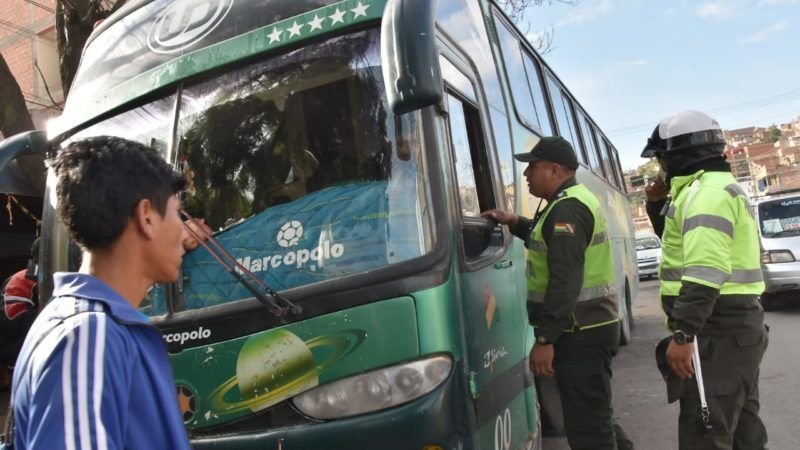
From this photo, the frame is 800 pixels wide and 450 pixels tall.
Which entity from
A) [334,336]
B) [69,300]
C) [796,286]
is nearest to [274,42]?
[334,336]

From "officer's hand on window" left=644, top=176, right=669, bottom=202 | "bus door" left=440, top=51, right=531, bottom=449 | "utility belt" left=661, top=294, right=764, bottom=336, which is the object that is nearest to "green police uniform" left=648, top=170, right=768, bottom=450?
"utility belt" left=661, top=294, right=764, bottom=336

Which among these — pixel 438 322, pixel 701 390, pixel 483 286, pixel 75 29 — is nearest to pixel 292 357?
pixel 438 322

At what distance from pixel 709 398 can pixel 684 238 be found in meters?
0.79

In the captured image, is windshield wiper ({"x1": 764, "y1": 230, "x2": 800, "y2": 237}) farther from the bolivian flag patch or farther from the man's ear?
the man's ear

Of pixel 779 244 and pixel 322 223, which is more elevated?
pixel 322 223

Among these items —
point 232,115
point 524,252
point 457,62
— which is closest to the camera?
point 232,115

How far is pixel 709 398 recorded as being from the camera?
291cm

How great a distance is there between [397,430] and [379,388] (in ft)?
0.55

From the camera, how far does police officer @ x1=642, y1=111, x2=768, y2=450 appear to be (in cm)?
277

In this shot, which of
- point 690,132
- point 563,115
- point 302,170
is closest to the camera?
point 302,170

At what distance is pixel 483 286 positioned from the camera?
2.86 meters

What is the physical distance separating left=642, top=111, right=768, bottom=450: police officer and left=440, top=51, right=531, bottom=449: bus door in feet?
2.61

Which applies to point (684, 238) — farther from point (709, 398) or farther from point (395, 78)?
point (395, 78)

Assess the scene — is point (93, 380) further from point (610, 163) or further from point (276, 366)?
point (610, 163)
